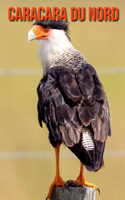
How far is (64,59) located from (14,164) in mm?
2820

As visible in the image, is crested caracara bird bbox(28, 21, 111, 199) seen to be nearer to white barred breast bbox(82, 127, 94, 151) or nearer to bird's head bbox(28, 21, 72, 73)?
white barred breast bbox(82, 127, 94, 151)

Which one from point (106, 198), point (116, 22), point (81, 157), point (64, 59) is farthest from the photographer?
point (116, 22)

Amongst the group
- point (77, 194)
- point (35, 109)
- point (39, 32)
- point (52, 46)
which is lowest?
point (77, 194)

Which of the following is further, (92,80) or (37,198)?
(37,198)

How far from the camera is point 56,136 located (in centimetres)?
333

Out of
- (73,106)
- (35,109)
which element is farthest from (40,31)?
(35,109)

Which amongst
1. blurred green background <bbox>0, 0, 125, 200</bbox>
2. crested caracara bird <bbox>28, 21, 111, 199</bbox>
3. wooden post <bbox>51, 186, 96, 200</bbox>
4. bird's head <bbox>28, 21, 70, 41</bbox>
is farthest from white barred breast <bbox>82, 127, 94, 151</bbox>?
blurred green background <bbox>0, 0, 125, 200</bbox>

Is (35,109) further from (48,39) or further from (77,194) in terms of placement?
(77,194)

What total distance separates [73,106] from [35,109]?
3.98 m

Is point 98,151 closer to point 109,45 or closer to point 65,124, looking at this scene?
point 65,124

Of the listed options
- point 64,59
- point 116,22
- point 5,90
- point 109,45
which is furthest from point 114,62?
point 64,59

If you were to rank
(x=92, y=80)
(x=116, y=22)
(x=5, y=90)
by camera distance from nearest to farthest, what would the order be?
(x=92, y=80) < (x=5, y=90) < (x=116, y=22)

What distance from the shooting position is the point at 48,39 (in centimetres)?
440

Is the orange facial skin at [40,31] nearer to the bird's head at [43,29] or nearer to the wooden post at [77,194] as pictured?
the bird's head at [43,29]
